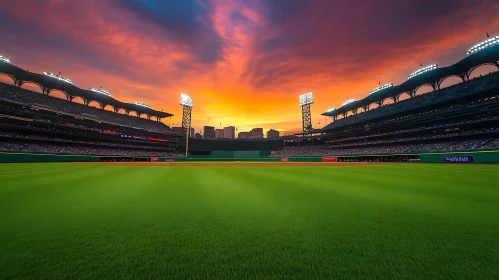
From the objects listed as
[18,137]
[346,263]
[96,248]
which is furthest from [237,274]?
[18,137]

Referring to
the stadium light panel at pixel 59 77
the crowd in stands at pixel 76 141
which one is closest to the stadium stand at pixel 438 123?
the crowd in stands at pixel 76 141

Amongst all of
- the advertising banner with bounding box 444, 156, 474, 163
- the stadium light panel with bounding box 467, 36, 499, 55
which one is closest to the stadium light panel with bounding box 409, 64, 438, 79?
the stadium light panel with bounding box 467, 36, 499, 55

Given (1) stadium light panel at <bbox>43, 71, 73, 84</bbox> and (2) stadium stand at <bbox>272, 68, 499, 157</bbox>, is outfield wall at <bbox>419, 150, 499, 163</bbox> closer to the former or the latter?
(2) stadium stand at <bbox>272, 68, 499, 157</bbox>

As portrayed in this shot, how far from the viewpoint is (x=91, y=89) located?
47219 mm

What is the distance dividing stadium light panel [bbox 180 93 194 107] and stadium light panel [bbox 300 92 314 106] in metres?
35.0

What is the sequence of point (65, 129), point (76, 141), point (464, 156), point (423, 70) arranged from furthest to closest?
point (76, 141), point (65, 129), point (423, 70), point (464, 156)

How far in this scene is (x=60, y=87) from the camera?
43438 mm

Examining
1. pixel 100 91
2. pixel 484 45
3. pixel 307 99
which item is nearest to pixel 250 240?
pixel 484 45

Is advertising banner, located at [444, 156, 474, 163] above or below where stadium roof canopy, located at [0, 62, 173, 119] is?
below

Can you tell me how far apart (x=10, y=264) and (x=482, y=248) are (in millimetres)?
4930

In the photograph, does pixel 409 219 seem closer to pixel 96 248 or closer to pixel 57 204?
pixel 96 248

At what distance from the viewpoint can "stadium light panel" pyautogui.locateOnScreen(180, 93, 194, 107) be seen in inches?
2244

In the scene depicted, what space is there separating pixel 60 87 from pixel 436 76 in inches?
3152

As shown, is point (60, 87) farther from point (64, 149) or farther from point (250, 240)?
point (250, 240)
